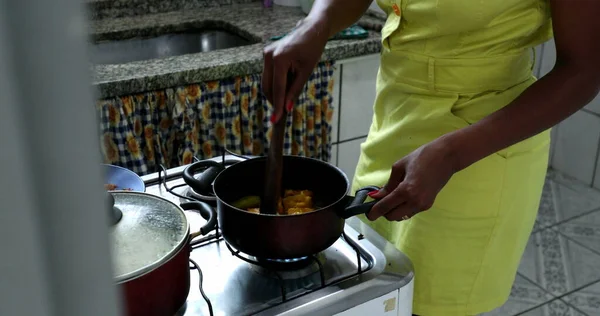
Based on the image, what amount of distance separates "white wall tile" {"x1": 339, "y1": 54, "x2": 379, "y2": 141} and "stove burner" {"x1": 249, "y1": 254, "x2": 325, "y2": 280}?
3.63ft

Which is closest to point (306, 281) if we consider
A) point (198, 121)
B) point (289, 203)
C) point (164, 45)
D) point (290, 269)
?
point (290, 269)

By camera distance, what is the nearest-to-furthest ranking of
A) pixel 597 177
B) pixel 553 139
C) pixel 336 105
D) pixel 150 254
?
pixel 150 254
pixel 336 105
pixel 597 177
pixel 553 139

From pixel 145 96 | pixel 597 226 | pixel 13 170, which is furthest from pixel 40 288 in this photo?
pixel 597 226

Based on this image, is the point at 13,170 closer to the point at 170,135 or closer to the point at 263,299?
the point at 263,299

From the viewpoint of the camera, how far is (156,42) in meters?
1.98

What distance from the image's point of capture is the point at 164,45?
2002mm

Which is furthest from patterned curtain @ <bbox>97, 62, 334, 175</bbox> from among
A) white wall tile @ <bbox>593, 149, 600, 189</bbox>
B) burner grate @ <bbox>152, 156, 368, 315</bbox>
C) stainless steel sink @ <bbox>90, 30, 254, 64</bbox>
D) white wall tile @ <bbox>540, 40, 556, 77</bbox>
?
white wall tile @ <bbox>593, 149, 600, 189</bbox>

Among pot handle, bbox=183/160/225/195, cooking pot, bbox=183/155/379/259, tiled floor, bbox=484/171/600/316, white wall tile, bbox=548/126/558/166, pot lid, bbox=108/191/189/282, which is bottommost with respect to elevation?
tiled floor, bbox=484/171/600/316

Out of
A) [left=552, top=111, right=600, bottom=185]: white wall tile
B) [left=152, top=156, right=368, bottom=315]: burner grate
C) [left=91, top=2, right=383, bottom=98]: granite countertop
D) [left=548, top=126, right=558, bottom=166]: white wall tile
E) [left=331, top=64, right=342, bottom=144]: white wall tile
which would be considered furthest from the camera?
[left=548, top=126, right=558, bottom=166]: white wall tile

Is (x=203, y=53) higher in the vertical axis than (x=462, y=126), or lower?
lower

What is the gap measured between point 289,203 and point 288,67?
0.19 meters

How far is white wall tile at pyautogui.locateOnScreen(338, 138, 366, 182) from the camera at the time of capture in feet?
6.45

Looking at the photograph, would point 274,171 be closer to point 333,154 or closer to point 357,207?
point 357,207

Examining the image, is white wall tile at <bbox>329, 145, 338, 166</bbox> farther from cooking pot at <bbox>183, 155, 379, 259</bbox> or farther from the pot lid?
the pot lid
